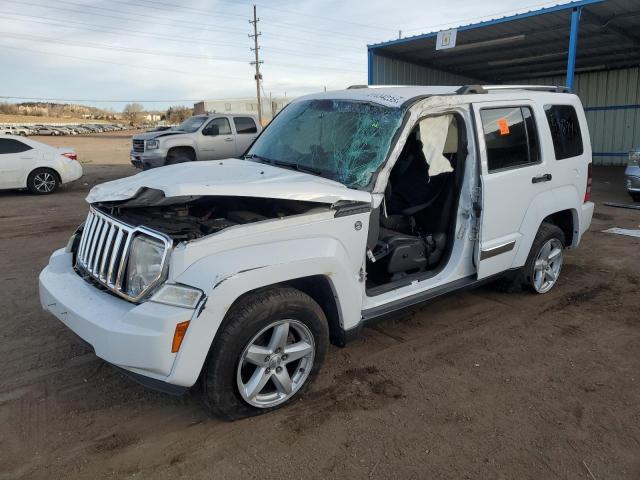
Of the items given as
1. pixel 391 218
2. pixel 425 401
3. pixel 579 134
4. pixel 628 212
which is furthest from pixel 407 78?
pixel 425 401

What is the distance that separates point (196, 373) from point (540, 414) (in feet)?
6.84

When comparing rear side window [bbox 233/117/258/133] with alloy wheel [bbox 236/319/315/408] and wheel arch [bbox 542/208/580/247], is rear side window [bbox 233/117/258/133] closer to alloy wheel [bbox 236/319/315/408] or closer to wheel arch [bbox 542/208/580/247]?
wheel arch [bbox 542/208/580/247]

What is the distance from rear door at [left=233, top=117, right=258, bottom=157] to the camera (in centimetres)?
1572

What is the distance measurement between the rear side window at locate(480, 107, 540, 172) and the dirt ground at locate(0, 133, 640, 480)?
1402mm

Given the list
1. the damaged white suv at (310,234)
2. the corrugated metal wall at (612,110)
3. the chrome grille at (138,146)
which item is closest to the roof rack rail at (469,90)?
the damaged white suv at (310,234)

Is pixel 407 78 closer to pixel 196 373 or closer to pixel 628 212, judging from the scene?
pixel 628 212

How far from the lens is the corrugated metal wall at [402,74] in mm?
16891

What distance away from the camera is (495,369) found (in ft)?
12.0

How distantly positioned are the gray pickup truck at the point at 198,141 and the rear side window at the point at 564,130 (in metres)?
11.3

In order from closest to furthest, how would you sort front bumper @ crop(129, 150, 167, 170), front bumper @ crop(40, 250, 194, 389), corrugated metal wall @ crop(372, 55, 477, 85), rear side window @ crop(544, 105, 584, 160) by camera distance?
front bumper @ crop(40, 250, 194, 389) → rear side window @ crop(544, 105, 584, 160) → front bumper @ crop(129, 150, 167, 170) → corrugated metal wall @ crop(372, 55, 477, 85)

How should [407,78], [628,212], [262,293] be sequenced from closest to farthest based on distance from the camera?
1. [262,293]
2. [628,212]
3. [407,78]

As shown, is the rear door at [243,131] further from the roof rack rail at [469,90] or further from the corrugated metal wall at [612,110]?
the corrugated metal wall at [612,110]

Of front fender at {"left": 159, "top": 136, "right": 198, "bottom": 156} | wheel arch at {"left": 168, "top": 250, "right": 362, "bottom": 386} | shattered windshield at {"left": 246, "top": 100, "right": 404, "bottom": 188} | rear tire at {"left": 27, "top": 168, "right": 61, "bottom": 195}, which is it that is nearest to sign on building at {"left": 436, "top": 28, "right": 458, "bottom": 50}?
front fender at {"left": 159, "top": 136, "right": 198, "bottom": 156}

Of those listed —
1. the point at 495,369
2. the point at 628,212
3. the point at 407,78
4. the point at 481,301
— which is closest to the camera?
the point at 495,369
